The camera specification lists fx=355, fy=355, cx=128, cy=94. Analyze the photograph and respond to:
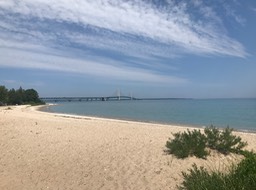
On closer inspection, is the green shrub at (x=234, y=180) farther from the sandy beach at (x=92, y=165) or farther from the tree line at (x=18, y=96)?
the tree line at (x=18, y=96)

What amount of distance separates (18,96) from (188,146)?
4128 inches

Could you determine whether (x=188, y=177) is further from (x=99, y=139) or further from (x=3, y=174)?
(x=99, y=139)

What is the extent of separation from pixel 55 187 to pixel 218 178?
3.50 meters

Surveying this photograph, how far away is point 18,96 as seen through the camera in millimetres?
107375

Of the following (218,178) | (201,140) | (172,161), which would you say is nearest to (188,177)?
(218,178)

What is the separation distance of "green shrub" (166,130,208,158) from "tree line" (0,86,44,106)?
91.4 m

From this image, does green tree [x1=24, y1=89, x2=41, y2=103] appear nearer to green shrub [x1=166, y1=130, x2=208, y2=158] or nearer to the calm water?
the calm water

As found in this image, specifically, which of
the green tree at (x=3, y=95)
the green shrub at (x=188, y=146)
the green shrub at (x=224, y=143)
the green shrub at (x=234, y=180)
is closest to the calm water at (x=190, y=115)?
the green shrub at (x=224, y=143)

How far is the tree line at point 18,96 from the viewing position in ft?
316

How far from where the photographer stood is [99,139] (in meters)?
12.1

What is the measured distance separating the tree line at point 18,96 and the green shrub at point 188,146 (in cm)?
9142

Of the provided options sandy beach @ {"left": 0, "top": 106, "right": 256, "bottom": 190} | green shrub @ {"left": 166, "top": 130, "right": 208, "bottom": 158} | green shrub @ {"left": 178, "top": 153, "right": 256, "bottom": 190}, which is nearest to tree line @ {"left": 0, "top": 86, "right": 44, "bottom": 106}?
sandy beach @ {"left": 0, "top": 106, "right": 256, "bottom": 190}

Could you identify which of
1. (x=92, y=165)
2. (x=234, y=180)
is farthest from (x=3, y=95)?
(x=234, y=180)

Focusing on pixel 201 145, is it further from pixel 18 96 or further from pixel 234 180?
pixel 18 96
